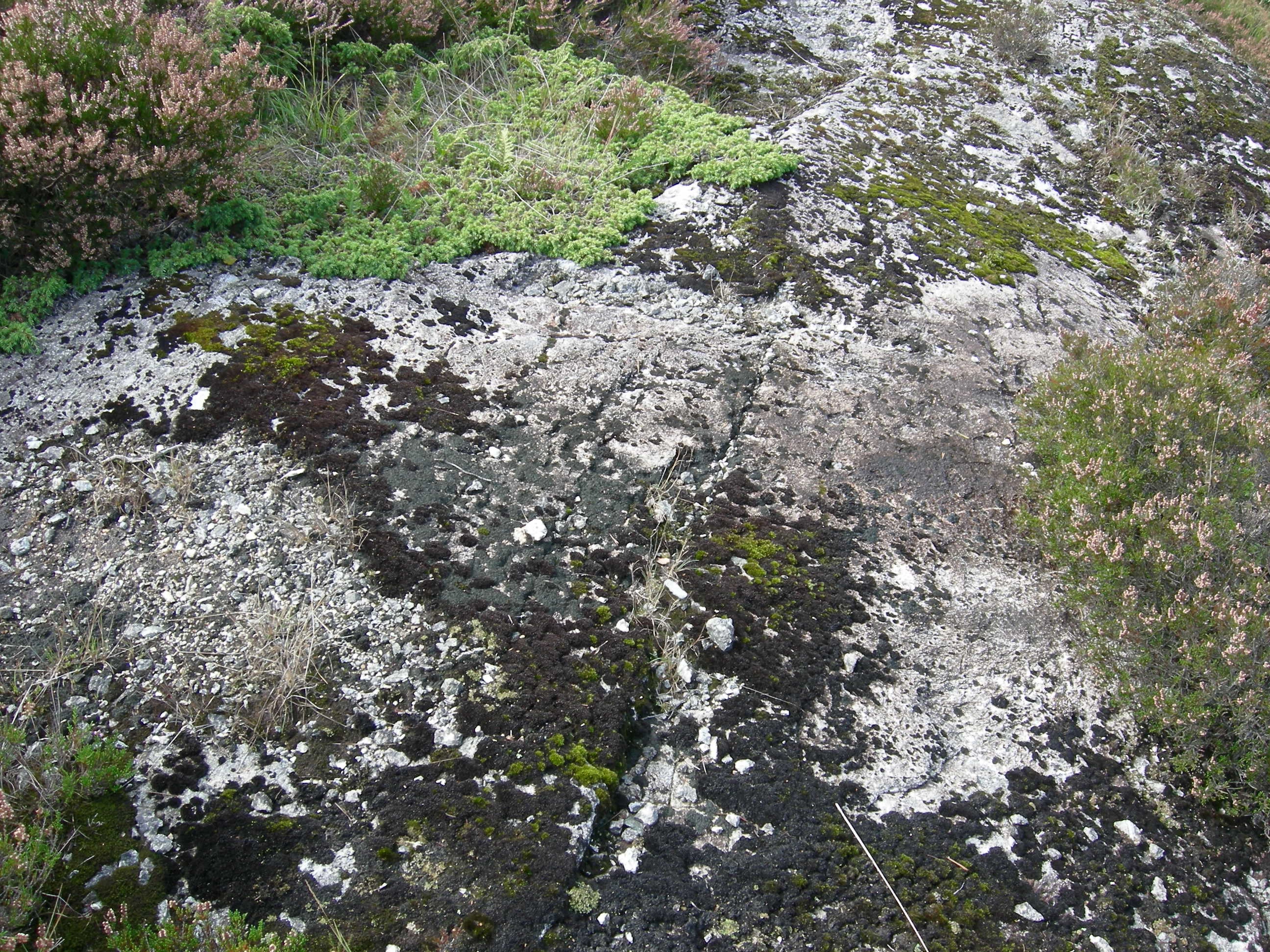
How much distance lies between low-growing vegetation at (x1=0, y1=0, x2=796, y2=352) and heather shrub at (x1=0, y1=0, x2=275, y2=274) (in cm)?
1

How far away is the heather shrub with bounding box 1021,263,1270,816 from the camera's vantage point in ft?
10.5

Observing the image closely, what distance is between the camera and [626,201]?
549 centimetres

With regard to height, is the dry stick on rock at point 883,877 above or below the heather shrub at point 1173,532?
below

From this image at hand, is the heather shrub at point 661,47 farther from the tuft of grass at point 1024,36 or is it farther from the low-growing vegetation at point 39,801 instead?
the low-growing vegetation at point 39,801

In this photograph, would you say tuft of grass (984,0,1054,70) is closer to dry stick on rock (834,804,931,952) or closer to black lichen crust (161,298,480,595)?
black lichen crust (161,298,480,595)

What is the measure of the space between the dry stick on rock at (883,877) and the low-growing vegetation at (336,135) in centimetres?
A: 353

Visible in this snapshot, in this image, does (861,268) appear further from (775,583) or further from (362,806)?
(362,806)

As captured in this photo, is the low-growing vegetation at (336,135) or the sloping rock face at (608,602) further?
the low-growing vegetation at (336,135)

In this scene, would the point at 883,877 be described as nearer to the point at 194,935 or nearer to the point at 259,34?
the point at 194,935

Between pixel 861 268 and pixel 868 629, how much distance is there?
2721 mm

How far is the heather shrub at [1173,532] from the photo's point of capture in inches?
126

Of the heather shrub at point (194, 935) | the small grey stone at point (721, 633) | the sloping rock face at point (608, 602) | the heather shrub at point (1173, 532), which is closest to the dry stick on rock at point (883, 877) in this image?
the sloping rock face at point (608, 602)

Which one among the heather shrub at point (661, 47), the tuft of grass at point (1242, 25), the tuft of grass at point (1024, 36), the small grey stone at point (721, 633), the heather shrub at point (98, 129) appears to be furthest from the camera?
the tuft of grass at point (1242, 25)

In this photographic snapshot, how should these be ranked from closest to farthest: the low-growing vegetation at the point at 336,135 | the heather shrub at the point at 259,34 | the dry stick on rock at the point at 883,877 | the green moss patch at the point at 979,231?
1. the dry stick on rock at the point at 883,877
2. the low-growing vegetation at the point at 336,135
3. the heather shrub at the point at 259,34
4. the green moss patch at the point at 979,231
